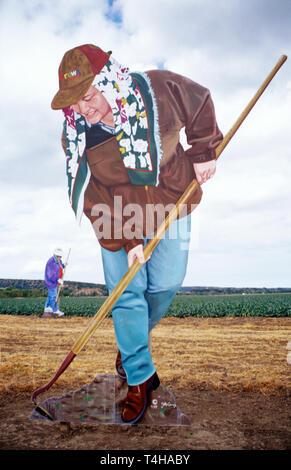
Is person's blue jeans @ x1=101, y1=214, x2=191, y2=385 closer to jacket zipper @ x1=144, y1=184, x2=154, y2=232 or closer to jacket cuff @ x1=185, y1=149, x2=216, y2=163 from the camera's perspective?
jacket zipper @ x1=144, y1=184, x2=154, y2=232

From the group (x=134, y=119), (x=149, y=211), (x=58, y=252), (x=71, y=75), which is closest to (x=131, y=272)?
(x=149, y=211)

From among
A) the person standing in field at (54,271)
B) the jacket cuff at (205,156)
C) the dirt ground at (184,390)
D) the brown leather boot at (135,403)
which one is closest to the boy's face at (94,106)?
the jacket cuff at (205,156)

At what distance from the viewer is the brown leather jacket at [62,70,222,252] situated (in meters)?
3.16

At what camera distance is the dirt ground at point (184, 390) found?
264 centimetres

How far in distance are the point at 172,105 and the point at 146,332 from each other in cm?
187

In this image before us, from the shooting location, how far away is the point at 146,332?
9.95ft

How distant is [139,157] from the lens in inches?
124

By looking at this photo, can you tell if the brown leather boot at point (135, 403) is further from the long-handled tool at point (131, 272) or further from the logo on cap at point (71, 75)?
the logo on cap at point (71, 75)

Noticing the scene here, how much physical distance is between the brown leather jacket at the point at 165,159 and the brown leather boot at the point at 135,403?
110cm

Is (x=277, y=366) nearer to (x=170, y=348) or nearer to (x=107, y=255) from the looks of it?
(x=170, y=348)

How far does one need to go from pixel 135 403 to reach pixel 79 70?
271cm

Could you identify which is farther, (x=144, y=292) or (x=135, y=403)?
(x=144, y=292)

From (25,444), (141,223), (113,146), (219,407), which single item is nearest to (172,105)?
(113,146)

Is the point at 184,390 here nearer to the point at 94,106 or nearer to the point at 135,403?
the point at 135,403
